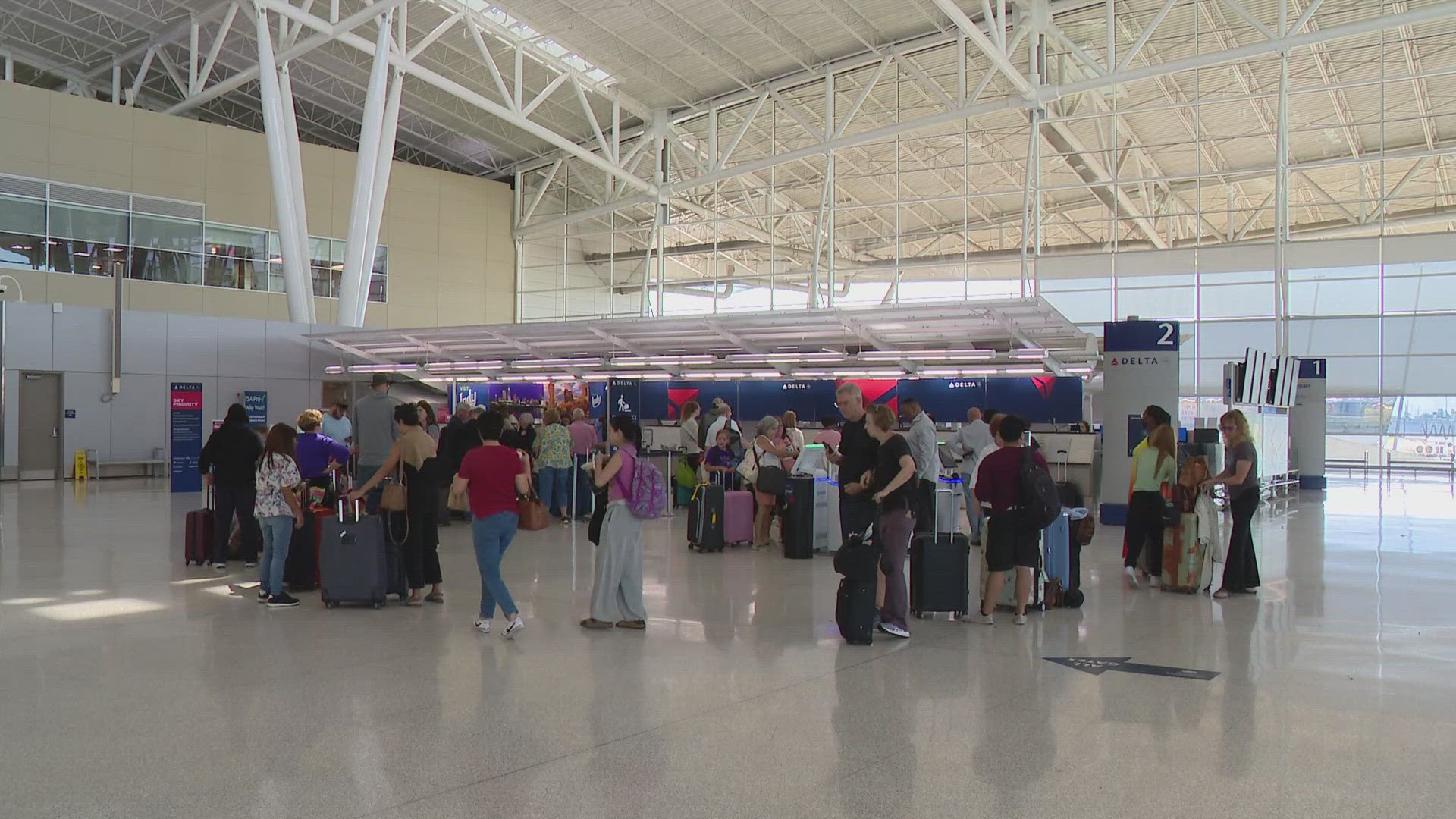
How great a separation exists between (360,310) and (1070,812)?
21621 mm

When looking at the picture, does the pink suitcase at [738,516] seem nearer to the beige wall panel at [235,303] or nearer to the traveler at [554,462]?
the traveler at [554,462]

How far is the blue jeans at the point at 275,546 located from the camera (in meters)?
7.23

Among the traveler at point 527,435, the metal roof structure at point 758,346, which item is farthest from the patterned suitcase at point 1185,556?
the traveler at point 527,435

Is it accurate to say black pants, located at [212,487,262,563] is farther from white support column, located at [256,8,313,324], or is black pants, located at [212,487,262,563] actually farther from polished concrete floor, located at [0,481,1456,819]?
white support column, located at [256,8,313,324]

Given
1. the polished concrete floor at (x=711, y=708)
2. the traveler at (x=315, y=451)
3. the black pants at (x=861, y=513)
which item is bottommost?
the polished concrete floor at (x=711, y=708)

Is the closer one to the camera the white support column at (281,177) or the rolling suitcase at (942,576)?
the rolling suitcase at (942,576)

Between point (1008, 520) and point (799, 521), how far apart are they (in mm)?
3551

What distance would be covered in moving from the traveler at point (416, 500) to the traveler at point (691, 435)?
18.2 ft

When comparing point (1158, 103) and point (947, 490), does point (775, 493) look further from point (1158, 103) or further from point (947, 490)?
point (1158, 103)

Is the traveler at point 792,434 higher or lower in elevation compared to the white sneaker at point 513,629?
higher

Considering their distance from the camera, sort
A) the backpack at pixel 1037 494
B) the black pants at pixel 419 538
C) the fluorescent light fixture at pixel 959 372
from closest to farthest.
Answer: the backpack at pixel 1037 494 → the black pants at pixel 419 538 → the fluorescent light fixture at pixel 959 372

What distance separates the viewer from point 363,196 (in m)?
22.0

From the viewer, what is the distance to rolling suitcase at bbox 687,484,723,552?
34.2 feet

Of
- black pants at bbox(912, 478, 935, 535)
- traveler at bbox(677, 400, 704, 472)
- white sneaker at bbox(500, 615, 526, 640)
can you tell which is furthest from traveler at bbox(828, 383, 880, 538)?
Result: traveler at bbox(677, 400, 704, 472)
